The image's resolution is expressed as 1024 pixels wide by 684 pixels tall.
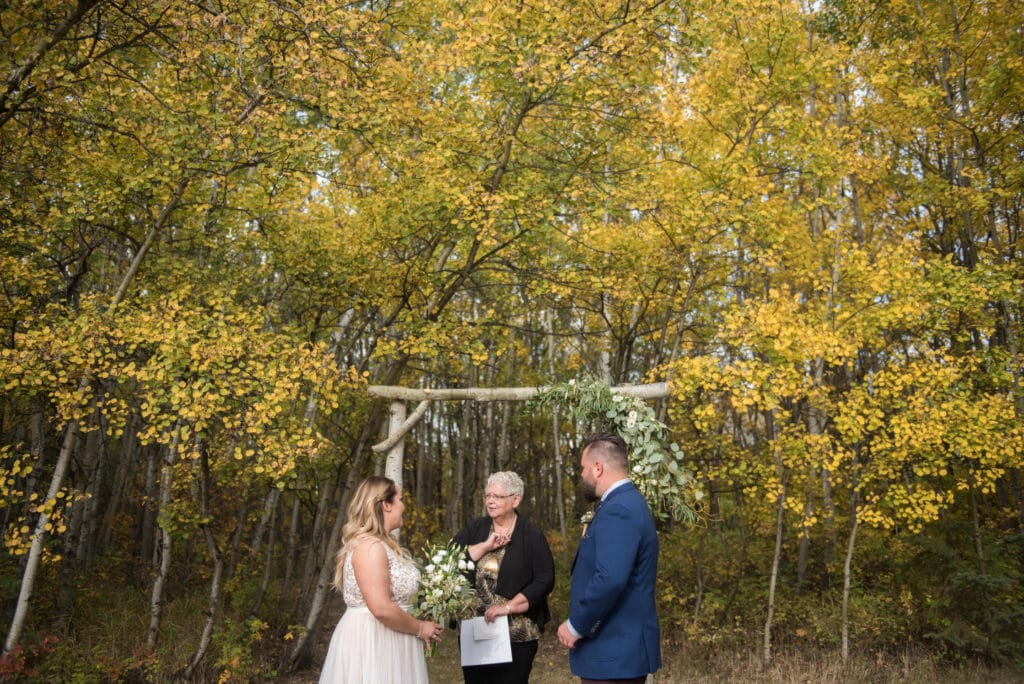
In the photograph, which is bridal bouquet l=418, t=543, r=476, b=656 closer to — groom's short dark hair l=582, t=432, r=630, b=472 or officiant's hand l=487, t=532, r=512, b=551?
officiant's hand l=487, t=532, r=512, b=551

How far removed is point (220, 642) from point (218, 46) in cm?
543

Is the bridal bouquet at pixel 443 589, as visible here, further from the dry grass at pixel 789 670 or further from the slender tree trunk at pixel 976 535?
the slender tree trunk at pixel 976 535

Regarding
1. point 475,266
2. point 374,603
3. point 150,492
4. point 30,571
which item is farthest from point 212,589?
point 150,492

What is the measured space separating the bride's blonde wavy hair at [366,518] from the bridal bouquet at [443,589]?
0.28 meters

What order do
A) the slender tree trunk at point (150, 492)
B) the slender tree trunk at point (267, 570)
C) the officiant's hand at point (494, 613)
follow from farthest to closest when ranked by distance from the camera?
1. the slender tree trunk at point (150, 492)
2. the slender tree trunk at point (267, 570)
3. the officiant's hand at point (494, 613)

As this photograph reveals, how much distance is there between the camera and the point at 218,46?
5805 mm

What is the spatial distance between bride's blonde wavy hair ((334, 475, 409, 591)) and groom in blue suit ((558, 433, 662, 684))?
915 mm

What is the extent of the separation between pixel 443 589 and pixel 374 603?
0.41m

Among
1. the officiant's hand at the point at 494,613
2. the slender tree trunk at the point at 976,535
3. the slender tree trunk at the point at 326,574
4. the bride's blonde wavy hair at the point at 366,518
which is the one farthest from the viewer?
the slender tree trunk at the point at 976,535

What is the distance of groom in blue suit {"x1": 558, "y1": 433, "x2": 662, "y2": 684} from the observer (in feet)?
9.18

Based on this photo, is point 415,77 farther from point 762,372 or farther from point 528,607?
point 528,607

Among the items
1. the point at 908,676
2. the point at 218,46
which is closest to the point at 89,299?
the point at 218,46

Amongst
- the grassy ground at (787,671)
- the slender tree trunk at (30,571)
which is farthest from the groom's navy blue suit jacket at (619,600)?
the slender tree trunk at (30,571)

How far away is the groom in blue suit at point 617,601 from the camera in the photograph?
2799 mm
